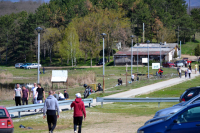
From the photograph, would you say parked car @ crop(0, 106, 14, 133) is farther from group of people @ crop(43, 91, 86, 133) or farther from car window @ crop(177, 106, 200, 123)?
car window @ crop(177, 106, 200, 123)

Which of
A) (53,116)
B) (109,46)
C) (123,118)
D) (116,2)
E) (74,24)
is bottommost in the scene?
(123,118)

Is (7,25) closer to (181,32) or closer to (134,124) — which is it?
(181,32)

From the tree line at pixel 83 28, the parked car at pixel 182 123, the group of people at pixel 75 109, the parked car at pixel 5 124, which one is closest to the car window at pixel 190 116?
→ the parked car at pixel 182 123

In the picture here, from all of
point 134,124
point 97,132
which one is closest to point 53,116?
point 97,132

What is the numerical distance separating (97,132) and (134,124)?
2545mm

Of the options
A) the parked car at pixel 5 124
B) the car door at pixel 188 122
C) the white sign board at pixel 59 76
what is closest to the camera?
the car door at pixel 188 122

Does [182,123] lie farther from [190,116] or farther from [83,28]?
[83,28]

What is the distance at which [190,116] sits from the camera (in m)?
8.03

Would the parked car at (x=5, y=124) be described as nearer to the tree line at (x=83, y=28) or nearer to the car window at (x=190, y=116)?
the car window at (x=190, y=116)

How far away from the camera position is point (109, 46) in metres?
88.2

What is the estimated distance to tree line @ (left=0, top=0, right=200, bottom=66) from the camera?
84188 mm

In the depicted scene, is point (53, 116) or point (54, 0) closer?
point (53, 116)

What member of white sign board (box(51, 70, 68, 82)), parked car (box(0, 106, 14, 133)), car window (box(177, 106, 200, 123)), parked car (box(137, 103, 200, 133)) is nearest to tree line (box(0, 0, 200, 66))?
white sign board (box(51, 70, 68, 82))

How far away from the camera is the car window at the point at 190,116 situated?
795 centimetres
